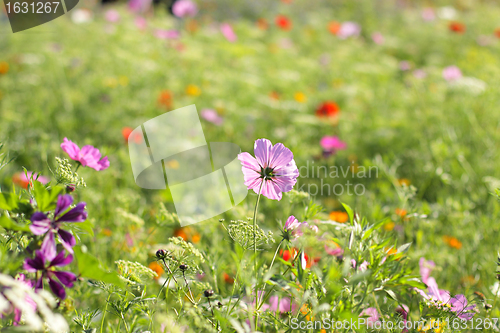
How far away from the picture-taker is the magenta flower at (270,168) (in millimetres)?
646

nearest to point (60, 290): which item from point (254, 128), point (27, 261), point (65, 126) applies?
point (27, 261)

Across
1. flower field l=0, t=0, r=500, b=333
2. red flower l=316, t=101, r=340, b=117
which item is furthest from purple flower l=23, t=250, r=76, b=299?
red flower l=316, t=101, r=340, b=117

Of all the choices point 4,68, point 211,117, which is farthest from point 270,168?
point 4,68

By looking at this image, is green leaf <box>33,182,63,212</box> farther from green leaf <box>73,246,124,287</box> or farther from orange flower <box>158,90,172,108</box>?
orange flower <box>158,90,172,108</box>

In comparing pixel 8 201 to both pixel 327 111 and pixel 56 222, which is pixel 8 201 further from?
pixel 327 111

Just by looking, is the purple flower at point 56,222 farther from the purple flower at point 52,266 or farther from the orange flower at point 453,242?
the orange flower at point 453,242

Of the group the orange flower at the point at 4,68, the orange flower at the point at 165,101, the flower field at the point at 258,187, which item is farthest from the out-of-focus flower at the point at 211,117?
the orange flower at the point at 4,68

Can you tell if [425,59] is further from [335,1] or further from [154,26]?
[335,1]

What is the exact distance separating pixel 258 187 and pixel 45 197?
1.24 ft

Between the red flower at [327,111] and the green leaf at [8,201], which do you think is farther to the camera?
the red flower at [327,111]

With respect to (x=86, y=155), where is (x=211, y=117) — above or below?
below

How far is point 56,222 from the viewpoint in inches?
21.1

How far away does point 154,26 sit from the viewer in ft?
14.6

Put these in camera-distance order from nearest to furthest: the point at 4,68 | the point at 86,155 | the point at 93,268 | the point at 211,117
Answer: the point at 93,268 → the point at 86,155 → the point at 211,117 → the point at 4,68
